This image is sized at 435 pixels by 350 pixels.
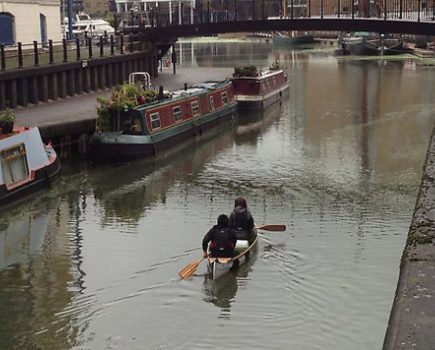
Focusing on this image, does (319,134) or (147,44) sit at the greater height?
(147,44)

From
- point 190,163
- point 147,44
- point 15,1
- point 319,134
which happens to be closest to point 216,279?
point 190,163

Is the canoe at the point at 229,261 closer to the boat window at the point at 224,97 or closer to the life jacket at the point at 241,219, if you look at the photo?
the life jacket at the point at 241,219

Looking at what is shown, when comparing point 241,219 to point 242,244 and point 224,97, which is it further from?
point 224,97

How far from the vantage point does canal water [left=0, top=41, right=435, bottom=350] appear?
13.2 metres

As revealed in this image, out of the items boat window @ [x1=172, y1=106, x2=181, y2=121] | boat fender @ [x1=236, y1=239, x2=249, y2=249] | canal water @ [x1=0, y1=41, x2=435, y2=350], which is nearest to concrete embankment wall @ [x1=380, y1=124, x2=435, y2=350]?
canal water @ [x1=0, y1=41, x2=435, y2=350]

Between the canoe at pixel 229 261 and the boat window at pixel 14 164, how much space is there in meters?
8.09

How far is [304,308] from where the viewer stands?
14.0m

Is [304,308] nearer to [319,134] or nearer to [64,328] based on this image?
[64,328]

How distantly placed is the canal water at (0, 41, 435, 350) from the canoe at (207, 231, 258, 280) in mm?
173

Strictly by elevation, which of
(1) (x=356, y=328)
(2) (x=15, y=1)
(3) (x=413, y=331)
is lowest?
(1) (x=356, y=328)

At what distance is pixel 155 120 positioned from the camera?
28953 mm

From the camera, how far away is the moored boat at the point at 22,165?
70.7 ft

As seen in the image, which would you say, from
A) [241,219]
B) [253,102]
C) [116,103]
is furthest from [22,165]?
[253,102]

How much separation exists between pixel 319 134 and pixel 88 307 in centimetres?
2031
